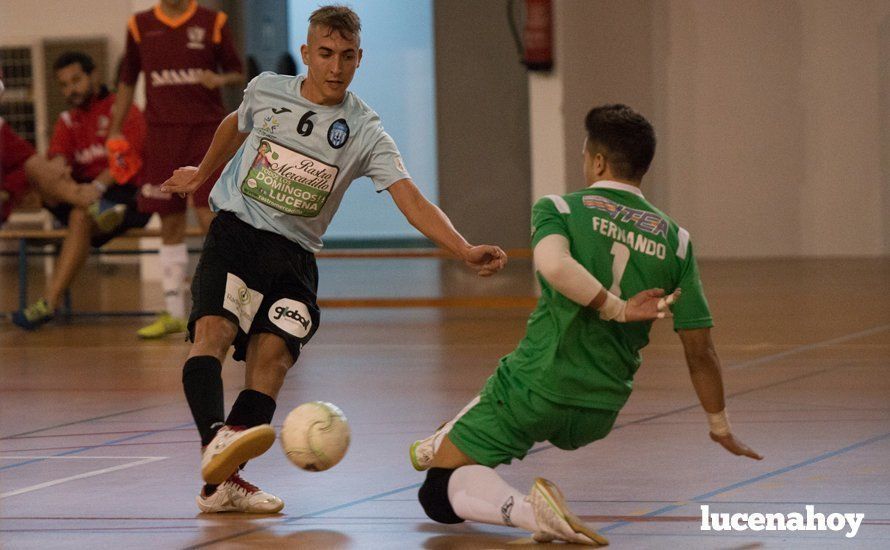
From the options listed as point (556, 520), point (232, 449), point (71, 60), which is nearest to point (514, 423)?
point (556, 520)

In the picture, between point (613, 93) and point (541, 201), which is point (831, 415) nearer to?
point (541, 201)

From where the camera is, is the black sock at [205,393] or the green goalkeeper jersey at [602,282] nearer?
the green goalkeeper jersey at [602,282]

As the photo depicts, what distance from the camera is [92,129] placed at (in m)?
9.35

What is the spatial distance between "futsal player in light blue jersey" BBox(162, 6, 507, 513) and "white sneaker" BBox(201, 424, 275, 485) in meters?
0.28

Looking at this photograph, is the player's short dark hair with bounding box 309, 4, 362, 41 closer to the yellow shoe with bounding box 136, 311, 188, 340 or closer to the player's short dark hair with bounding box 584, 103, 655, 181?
the player's short dark hair with bounding box 584, 103, 655, 181

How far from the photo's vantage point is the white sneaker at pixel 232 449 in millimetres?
3648

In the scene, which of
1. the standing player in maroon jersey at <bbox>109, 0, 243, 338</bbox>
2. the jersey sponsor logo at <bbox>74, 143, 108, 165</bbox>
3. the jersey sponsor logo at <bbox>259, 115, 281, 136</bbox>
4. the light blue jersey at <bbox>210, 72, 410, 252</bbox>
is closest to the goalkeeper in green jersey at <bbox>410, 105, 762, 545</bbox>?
the light blue jersey at <bbox>210, 72, 410, 252</bbox>

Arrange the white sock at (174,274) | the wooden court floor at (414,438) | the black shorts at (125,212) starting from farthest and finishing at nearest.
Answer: the black shorts at (125,212)
the white sock at (174,274)
the wooden court floor at (414,438)

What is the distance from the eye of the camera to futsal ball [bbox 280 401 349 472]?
3838 mm

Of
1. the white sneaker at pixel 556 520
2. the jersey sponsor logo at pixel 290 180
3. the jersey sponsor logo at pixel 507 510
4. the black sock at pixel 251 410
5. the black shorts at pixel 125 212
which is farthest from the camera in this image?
the black shorts at pixel 125 212

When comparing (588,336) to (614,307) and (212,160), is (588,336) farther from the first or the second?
(212,160)

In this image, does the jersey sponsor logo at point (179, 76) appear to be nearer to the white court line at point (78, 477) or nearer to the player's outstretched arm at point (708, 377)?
the white court line at point (78, 477)

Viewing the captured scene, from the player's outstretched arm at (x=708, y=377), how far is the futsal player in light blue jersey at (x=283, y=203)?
78 cm

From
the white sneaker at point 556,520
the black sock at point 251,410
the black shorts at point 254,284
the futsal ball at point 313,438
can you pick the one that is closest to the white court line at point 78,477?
the black shorts at point 254,284
